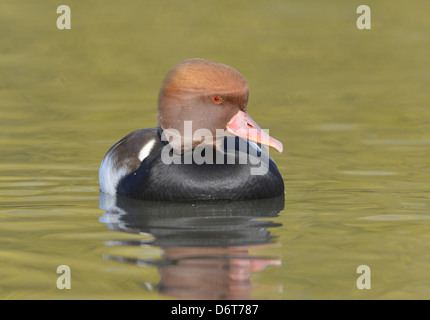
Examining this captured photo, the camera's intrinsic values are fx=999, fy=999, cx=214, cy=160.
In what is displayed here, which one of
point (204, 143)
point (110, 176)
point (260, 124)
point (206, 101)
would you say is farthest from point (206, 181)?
point (260, 124)

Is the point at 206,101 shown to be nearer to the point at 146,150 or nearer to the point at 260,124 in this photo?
the point at 146,150

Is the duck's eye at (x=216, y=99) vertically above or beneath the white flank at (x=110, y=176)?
above

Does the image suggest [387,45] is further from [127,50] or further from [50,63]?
[50,63]

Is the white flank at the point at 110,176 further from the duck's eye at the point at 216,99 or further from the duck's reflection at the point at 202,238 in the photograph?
the duck's eye at the point at 216,99

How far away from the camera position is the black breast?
8.41m

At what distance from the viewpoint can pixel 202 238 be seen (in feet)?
23.8

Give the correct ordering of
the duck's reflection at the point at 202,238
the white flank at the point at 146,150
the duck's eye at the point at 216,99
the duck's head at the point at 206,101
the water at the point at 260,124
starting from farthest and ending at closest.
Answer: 1. the white flank at the point at 146,150
2. the duck's eye at the point at 216,99
3. the duck's head at the point at 206,101
4. the water at the point at 260,124
5. the duck's reflection at the point at 202,238

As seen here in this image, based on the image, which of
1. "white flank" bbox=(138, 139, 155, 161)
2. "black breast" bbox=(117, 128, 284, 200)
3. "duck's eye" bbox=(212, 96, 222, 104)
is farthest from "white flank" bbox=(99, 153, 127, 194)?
"duck's eye" bbox=(212, 96, 222, 104)

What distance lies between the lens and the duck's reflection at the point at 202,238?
611 centimetres

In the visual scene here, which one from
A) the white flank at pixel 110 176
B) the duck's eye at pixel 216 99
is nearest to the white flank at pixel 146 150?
the white flank at pixel 110 176

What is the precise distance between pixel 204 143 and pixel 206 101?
Result: 0.39m

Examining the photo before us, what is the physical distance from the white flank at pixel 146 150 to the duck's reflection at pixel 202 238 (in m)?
0.44

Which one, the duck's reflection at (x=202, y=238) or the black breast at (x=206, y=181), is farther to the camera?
the black breast at (x=206, y=181)

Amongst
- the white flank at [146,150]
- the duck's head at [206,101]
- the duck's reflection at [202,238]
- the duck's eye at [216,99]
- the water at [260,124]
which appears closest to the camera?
the duck's reflection at [202,238]
